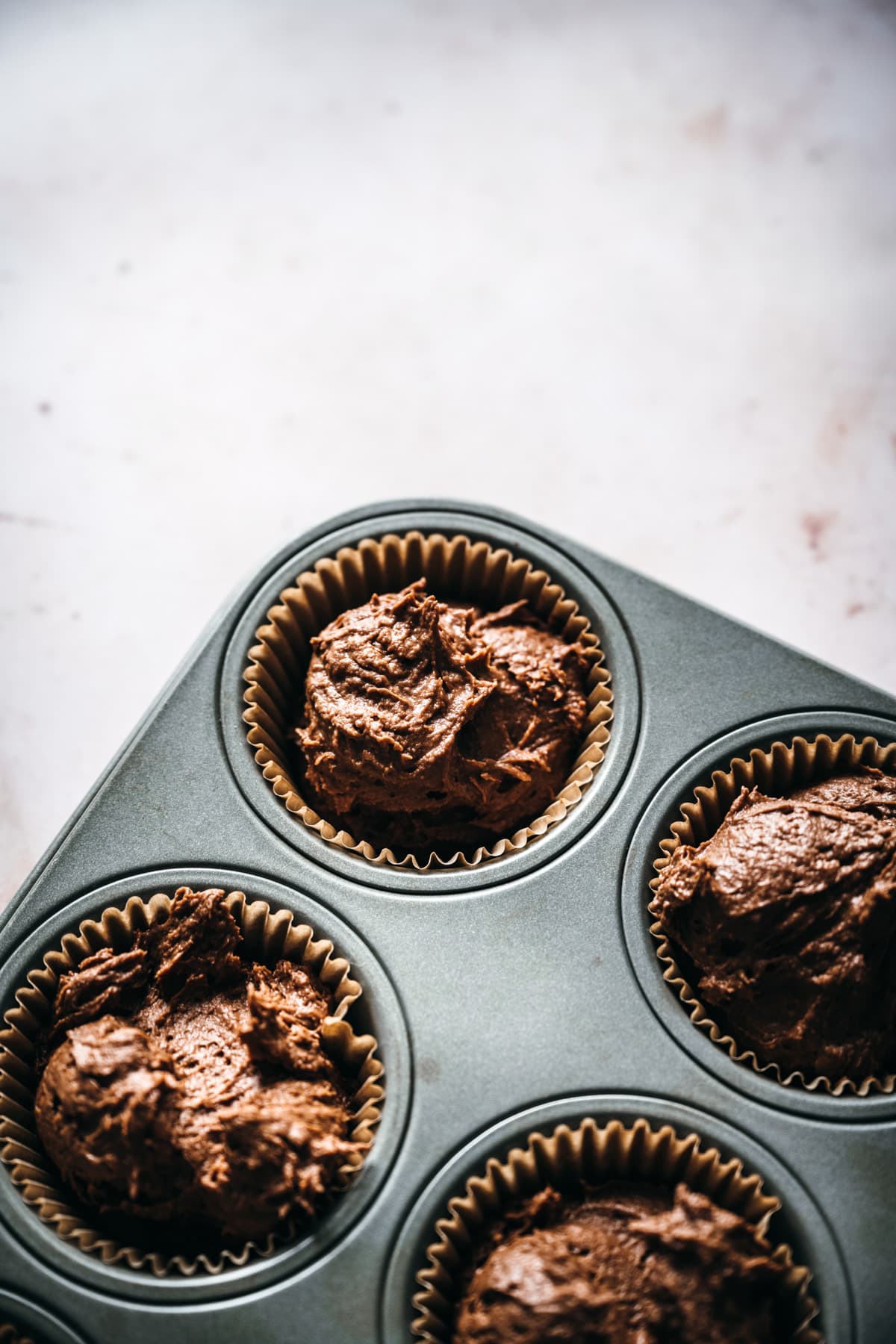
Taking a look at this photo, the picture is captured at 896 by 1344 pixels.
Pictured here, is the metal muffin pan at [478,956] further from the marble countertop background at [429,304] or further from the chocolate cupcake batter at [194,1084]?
the marble countertop background at [429,304]

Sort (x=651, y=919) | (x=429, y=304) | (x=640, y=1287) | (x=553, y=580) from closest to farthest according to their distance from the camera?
(x=640, y=1287) → (x=651, y=919) → (x=553, y=580) → (x=429, y=304)

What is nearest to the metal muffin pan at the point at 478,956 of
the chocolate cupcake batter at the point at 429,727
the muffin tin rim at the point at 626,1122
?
the muffin tin rim at the point at 626,1122

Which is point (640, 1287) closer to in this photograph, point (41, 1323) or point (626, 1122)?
point (626, 1122)

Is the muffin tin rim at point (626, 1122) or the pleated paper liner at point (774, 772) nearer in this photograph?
the muffin tin rim at point (626, 1122)

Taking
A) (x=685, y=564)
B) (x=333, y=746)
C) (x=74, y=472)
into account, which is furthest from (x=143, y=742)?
(x=685, y=564)

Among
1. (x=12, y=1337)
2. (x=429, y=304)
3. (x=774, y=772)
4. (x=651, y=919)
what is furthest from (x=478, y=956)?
(x=429, y=304)

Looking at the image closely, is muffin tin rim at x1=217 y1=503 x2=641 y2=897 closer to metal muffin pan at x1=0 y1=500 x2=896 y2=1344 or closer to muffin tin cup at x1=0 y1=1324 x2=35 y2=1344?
metal muffin pan at x1=0 y1=500 x2=896 y2=1344

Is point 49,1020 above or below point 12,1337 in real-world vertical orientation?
above
